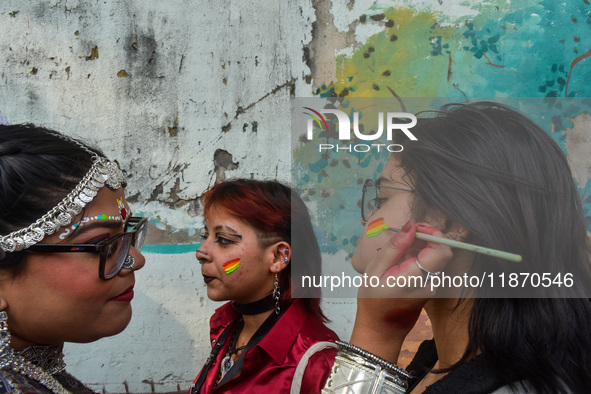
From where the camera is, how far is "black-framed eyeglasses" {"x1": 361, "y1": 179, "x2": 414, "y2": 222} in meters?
1.41

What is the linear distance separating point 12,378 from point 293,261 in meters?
1.58

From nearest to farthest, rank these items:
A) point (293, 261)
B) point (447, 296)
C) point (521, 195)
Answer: point (521, 195), point (447, 296), point (293, 261)

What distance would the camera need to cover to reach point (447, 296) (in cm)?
135

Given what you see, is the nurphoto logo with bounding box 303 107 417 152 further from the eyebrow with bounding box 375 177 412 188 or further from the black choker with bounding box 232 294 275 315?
the black choker with bounding box 232 294 275 315

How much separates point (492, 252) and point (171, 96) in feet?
9.20

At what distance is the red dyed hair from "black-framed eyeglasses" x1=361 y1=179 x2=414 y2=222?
112 cm

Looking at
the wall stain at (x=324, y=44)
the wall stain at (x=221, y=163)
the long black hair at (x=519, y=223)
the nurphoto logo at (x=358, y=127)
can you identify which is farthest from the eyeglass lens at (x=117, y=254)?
the wall stain at (x=324, y=44)

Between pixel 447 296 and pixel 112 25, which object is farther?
pixel 112 25

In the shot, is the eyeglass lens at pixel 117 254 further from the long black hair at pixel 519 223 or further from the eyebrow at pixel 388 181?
the long black hair at pixel 519 223

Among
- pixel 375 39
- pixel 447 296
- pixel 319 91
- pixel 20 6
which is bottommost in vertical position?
pixel 447 296

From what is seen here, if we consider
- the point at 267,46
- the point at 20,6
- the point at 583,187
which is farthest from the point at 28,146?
the point at 20,6

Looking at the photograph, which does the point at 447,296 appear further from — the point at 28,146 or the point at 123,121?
the point at 123,121

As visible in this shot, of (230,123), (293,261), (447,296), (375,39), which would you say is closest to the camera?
(447,296)

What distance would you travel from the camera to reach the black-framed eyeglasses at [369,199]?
1412 millimetres
